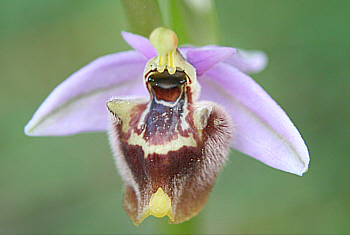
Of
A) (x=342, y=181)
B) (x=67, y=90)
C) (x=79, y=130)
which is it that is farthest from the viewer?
(x=342, y=181)

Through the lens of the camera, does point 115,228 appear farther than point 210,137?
Yes

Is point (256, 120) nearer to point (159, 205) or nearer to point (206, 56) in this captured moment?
point (206, 56)

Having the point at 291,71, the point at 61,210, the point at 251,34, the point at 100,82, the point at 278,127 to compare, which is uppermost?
the point at 100,82

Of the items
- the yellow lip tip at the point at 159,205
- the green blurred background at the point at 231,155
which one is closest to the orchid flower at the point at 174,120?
the yellow lip tip at the point at 159,205

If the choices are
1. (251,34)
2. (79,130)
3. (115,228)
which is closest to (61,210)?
(115,228)

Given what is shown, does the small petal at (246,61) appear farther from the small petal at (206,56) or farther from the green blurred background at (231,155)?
the green blurred background at (231,155)

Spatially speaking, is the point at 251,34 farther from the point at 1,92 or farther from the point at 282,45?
the point at 1,92
